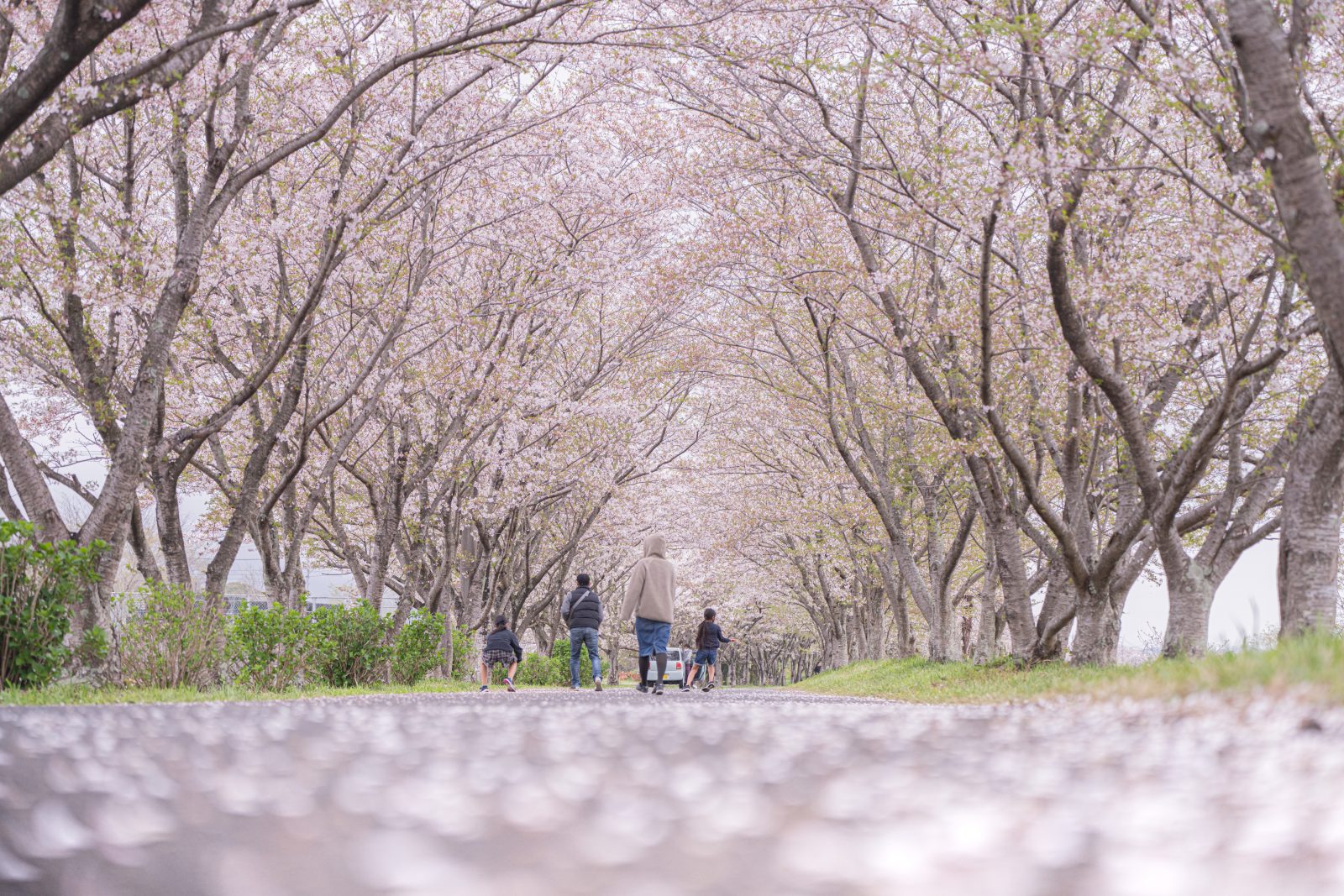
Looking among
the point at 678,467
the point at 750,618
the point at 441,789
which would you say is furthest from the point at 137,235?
the point at 750,618

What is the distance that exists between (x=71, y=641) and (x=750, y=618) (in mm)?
49690

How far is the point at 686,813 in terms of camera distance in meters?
1.74

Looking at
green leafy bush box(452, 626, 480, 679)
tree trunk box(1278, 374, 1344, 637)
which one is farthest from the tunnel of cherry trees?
green leafy bush box(452, 626, 480, 679)

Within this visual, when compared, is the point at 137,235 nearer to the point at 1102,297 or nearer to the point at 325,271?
the point at 325,271

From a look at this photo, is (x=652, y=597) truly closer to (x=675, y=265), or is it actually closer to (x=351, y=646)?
(x=351, y=646)

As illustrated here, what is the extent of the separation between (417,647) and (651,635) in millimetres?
5433

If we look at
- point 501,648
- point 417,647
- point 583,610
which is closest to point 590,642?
point 583,610

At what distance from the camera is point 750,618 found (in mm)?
58656

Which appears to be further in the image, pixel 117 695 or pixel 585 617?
pixel 585 617

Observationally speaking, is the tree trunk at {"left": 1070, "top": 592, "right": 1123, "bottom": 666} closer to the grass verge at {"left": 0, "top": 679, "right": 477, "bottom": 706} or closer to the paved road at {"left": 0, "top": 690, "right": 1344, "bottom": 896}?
the grass verge at {"left": 0, "top": 679, "right": 477, "bottom": 706}

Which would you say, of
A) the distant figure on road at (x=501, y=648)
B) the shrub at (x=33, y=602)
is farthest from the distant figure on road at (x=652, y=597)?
the shrub at (x=33, y=602)

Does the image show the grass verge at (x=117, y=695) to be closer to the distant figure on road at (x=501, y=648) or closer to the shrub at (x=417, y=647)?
the shrub at (x=417, y=647)

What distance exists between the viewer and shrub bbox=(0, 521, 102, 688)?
9391 millimetres

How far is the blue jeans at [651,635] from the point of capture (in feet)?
49.5
